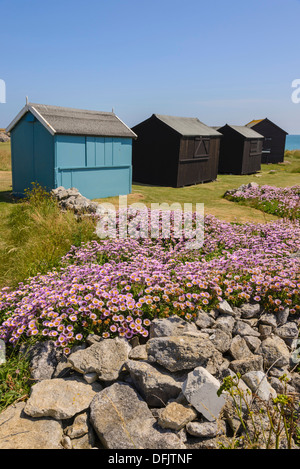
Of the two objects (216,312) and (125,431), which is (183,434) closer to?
(125,431)

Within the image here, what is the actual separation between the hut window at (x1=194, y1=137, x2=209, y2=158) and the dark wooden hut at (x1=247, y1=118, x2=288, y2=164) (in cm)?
1614

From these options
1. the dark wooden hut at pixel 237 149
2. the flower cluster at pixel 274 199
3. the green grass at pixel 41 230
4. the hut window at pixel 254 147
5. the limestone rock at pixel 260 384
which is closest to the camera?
the limestone rock at pixel 260 384

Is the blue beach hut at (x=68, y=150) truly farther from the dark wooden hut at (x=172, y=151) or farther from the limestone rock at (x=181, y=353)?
the limestone rock at (x=181, y=353)

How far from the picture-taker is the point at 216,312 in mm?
5020

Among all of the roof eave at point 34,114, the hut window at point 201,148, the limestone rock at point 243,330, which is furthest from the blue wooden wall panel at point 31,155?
the limestone rock at point 243,330

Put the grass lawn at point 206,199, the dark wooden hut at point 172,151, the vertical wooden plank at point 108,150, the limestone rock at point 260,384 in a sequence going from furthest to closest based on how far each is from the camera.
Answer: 1. the dark wooden hut at point 172,151
2. the vertical wooden plank at point 108,150
3. the grass lawn at point 206,199
4. the limestone rock at point 260,384

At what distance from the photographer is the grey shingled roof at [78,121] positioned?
14211 mm

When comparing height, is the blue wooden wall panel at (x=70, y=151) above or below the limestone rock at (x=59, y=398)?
above

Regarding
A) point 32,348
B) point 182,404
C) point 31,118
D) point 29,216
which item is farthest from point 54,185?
point 182,404

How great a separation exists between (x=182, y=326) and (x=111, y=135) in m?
12.8

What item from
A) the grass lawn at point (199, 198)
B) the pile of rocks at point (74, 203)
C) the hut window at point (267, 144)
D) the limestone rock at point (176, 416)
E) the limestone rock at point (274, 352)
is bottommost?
the limestone rock at point (176, 416)

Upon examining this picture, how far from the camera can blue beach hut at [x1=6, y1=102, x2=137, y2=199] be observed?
46.8 ft
